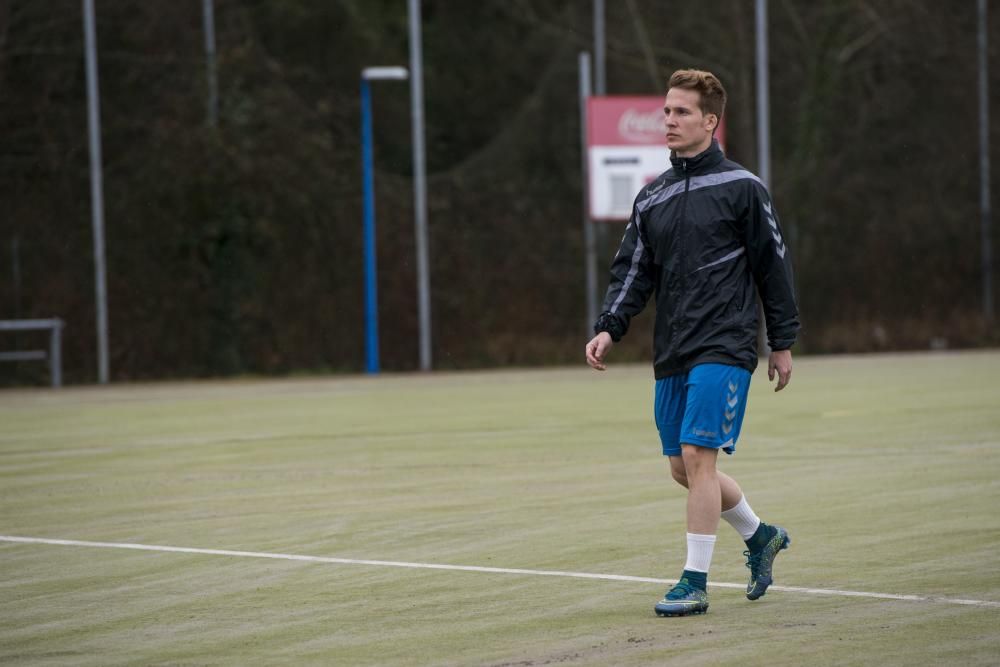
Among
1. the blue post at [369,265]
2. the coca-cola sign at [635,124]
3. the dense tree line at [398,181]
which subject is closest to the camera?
the dense tree line at [398,181]

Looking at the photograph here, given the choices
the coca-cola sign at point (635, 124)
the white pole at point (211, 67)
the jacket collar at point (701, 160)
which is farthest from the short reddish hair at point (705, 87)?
the coca-cola sign at point (635, 124)

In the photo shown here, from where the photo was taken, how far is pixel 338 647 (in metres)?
6.61

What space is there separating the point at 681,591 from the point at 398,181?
2549cm

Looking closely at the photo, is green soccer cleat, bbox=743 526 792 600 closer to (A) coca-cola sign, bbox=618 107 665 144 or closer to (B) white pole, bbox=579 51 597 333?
(B) white pole, bbox=579 51 597 333

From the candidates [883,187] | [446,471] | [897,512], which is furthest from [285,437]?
[883,187]

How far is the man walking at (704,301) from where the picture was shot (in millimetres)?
7102

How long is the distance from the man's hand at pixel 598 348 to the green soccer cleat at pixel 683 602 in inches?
38.0

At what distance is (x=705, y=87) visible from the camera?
7.24 m

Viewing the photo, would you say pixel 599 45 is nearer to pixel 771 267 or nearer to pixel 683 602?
pixel 771 267

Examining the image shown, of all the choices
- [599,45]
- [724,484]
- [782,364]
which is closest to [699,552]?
[724,484]

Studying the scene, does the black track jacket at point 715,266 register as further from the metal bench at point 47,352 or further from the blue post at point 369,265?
the blue post at point 369,265

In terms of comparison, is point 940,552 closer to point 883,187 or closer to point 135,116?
point 135,116

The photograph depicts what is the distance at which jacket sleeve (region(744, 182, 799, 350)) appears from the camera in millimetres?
7176

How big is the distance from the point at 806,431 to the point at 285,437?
4.86 m
